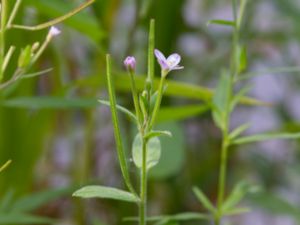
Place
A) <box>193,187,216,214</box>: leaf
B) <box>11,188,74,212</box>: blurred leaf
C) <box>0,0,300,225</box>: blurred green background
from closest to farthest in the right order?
<box>193,187,216,214</box>: leaf, <box>11,188,74,212</box>: blurred leaf, <box>0,0,300,225</box>: blurred green background

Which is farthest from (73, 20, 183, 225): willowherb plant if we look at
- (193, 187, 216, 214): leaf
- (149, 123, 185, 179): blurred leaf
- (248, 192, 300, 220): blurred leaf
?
(248, 192, 300, 220): blurred leaf

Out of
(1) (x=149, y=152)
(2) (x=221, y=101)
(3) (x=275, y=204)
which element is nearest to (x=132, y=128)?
(3) (x=275, y=204)

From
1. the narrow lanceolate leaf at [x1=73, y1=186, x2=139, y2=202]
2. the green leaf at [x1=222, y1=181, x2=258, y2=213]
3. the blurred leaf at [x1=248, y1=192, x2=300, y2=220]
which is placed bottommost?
the blurred leaf at [x1=248, y1=192, x2=300, y2=220]

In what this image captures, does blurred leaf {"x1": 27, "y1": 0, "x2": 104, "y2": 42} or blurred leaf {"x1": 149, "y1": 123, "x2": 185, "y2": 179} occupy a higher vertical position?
blurred leaf {"x1": 27, "y1": 0, "x2": 104, "y2": 42}

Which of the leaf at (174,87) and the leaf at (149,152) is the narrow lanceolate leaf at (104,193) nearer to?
the leaf at (149,152)

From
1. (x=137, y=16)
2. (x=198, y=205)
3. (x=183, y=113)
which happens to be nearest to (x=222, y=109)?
(x=183, y=113)

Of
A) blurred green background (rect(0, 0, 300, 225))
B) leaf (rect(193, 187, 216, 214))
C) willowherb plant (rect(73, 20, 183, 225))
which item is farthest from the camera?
blurred green background (rect(0, 0, 300, 225))

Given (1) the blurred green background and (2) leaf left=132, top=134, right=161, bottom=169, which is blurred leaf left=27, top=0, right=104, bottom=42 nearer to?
(1) the blurred green background

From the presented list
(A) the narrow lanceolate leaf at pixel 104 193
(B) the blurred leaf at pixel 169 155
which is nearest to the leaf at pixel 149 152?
(A) the narrow lanceolate leaf at pixel 104 193
